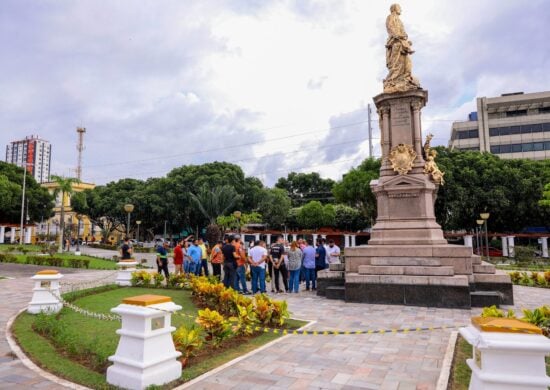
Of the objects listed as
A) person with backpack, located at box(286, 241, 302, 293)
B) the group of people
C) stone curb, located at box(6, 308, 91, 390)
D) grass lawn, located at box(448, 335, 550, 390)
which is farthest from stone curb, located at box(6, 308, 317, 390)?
person with backpack, located at box(286, 241, 302, 293)

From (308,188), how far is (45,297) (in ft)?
195

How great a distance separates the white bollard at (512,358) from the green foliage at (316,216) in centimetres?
4467

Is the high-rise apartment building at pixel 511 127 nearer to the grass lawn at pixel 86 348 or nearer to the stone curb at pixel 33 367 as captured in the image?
the grass lawn at pixel 86 348

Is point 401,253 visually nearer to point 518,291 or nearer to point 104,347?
point 518,291

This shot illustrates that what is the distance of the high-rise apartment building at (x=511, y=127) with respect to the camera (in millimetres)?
46219

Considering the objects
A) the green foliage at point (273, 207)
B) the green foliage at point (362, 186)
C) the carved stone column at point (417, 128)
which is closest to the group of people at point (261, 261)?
the carved stone column at point (417, 128)

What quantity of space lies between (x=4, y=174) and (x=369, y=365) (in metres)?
48.1

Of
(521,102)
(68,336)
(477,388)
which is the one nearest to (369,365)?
(477,388)

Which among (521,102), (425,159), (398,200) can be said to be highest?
(521,102)

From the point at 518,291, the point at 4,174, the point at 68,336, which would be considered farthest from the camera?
the point at 4,174

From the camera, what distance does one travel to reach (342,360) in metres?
5.32

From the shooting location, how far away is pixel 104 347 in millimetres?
5617

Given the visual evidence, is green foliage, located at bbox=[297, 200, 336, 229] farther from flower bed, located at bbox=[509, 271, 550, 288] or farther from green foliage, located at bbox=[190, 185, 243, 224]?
flower bed, located at bbox=[509, 271, 550, 288]

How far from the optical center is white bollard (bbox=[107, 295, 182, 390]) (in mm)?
4285
